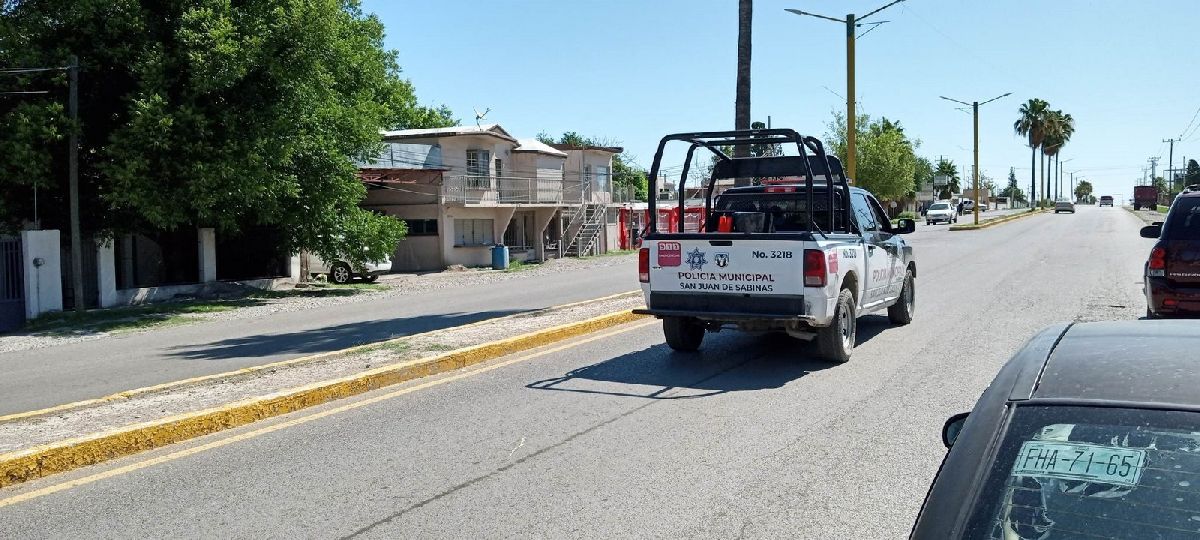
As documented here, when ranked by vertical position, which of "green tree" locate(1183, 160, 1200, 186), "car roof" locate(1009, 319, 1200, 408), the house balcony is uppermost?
"green tree" locate(1183, 160, 1200, 186)

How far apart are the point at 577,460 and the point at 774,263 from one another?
381 centimetres

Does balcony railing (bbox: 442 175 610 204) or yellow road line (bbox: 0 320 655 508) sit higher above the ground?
balcony railing (bbox: 442 175 610 204)

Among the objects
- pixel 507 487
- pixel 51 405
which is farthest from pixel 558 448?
pixel 51 405

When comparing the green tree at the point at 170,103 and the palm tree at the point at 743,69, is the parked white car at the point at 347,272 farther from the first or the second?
the palm tree at the point at 743,69

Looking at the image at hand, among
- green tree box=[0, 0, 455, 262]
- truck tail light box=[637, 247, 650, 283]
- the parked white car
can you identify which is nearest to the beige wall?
the parked white car

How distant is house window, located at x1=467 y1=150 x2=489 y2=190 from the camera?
3791 cm

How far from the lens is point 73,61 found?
17.8m

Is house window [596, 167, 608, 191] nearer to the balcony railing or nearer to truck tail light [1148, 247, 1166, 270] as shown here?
the balcony railing

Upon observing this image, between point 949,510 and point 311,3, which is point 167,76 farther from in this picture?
point 949,510

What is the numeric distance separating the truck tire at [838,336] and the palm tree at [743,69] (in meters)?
7.99

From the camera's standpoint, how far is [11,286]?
17.9 meters

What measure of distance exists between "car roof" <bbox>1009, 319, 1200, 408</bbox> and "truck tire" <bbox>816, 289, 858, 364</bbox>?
20.4 ft

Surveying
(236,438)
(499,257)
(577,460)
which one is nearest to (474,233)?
(499,257)

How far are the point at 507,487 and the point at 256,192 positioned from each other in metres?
15.9
